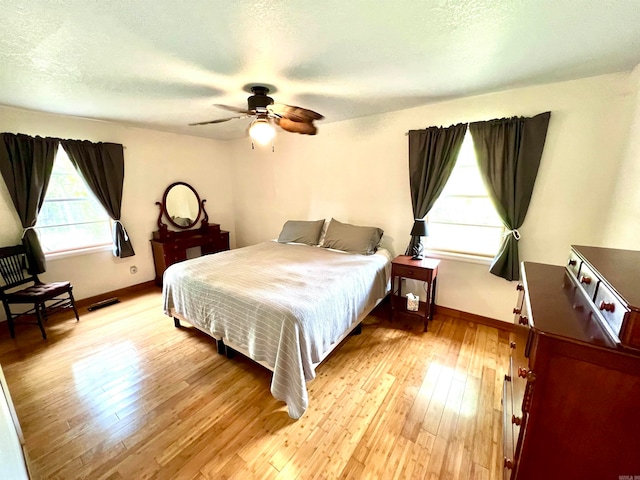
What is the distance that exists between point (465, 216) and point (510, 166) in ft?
2.08

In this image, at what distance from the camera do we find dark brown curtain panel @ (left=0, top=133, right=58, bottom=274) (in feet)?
8.76

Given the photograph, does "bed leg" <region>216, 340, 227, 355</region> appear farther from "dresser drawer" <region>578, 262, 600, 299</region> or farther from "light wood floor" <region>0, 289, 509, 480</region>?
"dresser drawer" <region>578, 262, 600, 299</region>

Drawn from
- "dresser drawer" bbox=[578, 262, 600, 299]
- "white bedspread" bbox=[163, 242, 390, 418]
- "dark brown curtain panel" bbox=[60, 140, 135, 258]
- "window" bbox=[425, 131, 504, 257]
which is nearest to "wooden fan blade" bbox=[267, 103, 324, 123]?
"white bedspread" bbox=[163, 242, 390, 418]

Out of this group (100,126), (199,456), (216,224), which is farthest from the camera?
(216,224)

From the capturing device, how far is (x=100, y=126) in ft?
10.8

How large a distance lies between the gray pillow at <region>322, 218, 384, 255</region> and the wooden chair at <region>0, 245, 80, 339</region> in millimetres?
3028

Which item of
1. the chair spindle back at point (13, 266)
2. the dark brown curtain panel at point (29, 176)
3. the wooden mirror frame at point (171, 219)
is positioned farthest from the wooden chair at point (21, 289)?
the wooden mirror frame at point (171, 219)

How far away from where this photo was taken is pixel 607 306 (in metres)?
0.84

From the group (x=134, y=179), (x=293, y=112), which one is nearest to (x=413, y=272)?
(x=293, y=112)

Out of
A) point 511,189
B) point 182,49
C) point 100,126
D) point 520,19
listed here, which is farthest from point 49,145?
point 511,189

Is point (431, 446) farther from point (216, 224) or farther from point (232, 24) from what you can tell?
point (216, 224)

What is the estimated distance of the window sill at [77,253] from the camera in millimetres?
3041

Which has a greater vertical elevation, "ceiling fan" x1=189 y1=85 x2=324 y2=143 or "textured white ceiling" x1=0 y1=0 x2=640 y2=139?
"textured white ceiling" x1=0 y1=0 x2=640 y2=139

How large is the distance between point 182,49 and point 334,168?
221 centimetres
